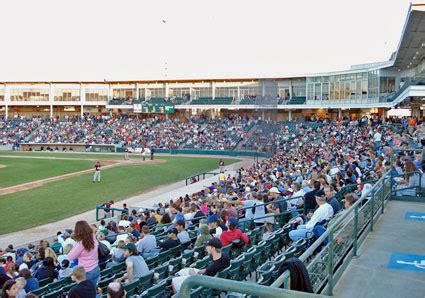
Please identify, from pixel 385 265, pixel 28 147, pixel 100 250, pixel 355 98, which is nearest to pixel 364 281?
pixel 385 265

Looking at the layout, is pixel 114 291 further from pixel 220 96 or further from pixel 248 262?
pixel 220 96

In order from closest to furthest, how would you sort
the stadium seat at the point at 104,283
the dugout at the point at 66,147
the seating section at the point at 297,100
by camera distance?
the stadium seat at the point at 104,283, the dugout at the point at 66,147, the seating section at the point at 297,100

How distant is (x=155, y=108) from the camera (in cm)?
7425

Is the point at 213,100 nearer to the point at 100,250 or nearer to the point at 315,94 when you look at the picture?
the point at 315,94

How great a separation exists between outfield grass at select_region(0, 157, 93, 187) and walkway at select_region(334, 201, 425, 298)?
92.6 ft

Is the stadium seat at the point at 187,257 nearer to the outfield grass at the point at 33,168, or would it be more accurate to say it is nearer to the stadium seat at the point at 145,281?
the stadium seat at the point at 145,281

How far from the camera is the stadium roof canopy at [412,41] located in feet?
75.8

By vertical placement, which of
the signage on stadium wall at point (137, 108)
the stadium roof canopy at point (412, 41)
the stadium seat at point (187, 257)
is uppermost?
the stadium roof canopy at point (412, 41)

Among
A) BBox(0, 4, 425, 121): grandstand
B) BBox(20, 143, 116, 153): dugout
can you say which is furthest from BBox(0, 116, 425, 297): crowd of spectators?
BBox(20, 143, 116, 153): dugout

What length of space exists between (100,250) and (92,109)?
8094 cm

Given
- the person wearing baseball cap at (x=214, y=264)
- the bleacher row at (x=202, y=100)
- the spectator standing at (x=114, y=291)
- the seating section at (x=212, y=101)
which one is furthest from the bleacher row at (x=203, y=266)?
the seating section at (x=212, y=101)

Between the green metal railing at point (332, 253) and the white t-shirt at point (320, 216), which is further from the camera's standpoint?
the white t-shirt at point (320, 216)

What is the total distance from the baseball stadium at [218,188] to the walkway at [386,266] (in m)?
0.04

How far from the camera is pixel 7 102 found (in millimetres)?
85312
